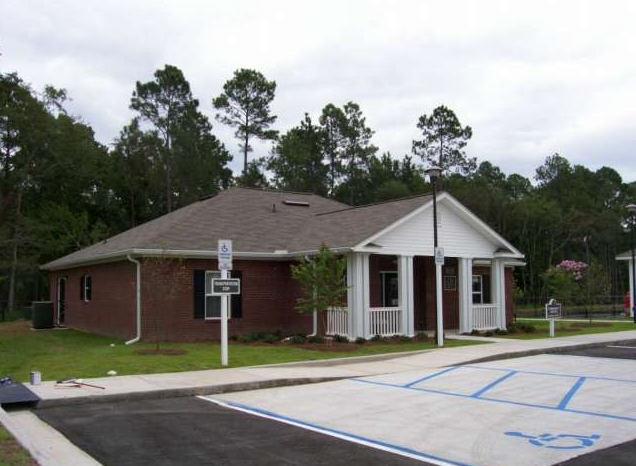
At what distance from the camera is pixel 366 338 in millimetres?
19766

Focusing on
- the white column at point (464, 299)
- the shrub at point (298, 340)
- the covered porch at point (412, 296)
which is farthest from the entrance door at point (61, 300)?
the white column at point (464, 299)

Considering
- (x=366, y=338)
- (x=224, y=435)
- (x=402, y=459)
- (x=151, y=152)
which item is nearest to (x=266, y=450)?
(x=224, y=435)

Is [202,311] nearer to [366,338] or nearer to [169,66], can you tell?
[366,338]

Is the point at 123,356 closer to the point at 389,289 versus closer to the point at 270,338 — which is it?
the point at 270,338

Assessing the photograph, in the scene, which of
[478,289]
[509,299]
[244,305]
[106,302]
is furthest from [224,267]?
[509,299]

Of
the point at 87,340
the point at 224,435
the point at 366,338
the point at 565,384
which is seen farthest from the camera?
the point at 87,340

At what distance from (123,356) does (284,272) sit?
8.12 metres

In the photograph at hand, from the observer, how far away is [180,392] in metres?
11.4

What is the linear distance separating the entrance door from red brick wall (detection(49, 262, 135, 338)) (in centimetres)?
101

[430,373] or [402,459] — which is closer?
[402,459]

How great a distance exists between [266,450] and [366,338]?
40.9 ft

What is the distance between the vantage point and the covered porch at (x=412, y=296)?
65.6 feet

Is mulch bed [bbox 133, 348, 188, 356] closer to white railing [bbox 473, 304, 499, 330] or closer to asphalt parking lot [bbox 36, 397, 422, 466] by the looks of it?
asphalt parking lot [bbox 36, 397, 422, 466]

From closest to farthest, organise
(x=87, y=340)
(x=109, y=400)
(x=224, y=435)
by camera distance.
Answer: (x=224, y=435), (x=109, y=400), (x=87, y=340)
